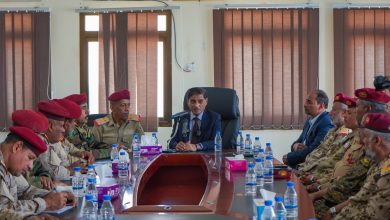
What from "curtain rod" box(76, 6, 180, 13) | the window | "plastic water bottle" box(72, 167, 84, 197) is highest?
"curtain rod" box(76, 6, 180, 13)

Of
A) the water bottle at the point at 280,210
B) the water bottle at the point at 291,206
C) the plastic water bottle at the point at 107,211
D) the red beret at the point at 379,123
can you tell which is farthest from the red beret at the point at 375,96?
the plastic water bottle at the point at 107,211

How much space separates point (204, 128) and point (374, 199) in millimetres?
2592

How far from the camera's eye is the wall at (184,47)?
6719 millimetres

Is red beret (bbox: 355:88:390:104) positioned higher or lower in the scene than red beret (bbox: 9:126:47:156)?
higher

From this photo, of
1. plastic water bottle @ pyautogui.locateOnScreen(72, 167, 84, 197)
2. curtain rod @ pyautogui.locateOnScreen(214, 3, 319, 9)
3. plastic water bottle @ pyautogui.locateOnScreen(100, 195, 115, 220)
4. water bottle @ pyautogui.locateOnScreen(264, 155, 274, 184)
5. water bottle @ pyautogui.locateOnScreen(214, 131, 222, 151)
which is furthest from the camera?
curtain rod @ pyautogui.locateOnScreen(214, 3, 319, 9)

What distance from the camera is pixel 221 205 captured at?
102 inches

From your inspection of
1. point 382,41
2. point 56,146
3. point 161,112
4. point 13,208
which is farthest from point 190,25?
point 13,208

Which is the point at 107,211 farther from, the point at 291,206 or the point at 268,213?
the point at 291,206

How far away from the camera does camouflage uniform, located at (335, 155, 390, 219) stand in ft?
8.70

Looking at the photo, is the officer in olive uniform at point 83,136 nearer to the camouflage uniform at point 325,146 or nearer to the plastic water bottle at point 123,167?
the plastic water bottle at point 123,167

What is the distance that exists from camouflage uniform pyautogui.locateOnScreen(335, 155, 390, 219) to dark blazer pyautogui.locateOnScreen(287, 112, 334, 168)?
185 cm

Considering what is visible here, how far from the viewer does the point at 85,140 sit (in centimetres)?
→ 498

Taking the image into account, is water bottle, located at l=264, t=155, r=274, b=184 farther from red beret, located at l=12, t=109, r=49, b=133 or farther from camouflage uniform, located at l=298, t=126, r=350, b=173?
red beret, located at l=12, t=109, r=49, b=133

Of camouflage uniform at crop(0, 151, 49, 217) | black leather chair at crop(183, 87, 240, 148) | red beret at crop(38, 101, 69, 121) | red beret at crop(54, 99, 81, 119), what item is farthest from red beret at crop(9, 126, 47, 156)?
black leather chair at crop(183, 87, 240, 148)
